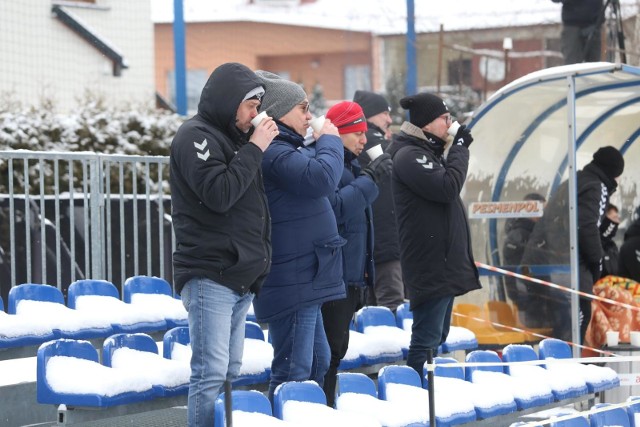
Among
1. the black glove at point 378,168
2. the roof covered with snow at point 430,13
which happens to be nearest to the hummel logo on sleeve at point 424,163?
the black glove at point 378,168

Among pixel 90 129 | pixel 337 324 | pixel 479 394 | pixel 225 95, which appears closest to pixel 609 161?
pixel 479 394

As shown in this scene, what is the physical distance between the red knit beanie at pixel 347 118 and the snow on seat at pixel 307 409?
4.71ft

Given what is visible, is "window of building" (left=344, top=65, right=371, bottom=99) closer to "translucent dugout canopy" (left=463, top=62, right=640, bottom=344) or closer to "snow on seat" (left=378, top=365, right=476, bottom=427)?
"translucent dugout canopy" (left=463, top=62, right=640, bottom=344)

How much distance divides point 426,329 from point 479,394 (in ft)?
1.75

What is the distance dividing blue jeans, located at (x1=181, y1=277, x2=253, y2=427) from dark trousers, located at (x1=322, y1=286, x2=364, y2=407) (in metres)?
1.01

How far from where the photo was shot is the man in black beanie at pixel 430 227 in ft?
21.3

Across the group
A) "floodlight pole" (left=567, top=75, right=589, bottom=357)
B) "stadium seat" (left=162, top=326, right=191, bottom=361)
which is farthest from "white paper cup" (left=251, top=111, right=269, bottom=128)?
"floodlight pole" (left=567, top=75, right=589, bottom=357)

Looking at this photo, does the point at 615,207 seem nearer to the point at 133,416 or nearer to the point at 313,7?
the point at 133,416

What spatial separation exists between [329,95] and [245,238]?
90.7ft

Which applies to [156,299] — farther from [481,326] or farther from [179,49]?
[179,49]

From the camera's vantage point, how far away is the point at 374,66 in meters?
23.5

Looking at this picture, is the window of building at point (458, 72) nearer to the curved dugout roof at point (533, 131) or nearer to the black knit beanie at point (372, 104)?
the curved dugout roof at point (533, 131)

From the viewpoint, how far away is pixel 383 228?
800cm

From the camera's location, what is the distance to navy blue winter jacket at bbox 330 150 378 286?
19.2 ft
